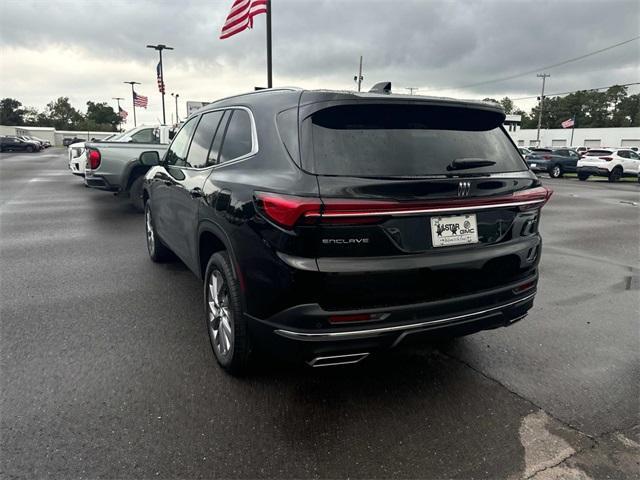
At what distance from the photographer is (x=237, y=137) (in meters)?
3.22

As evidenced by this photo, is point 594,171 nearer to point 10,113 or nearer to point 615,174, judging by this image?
point 615,174

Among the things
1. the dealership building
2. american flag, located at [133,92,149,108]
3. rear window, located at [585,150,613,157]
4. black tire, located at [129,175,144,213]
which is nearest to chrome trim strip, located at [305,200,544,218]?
black tire, located at [129,175,144,213]

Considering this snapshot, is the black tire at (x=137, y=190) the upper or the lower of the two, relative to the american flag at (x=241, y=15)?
lower

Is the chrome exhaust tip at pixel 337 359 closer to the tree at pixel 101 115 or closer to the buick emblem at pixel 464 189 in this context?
the buick emblem at pixel 464 189

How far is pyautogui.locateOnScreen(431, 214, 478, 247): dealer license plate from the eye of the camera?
98.6 inches

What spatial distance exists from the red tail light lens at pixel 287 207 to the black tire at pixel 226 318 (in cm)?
64

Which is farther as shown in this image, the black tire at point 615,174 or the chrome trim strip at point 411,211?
the black tire at point 615,174

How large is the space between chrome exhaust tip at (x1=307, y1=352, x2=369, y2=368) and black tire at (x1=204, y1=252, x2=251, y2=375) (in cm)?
55

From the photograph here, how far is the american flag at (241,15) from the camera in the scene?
41.9 ft

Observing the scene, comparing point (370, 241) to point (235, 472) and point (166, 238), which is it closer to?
point (235, 472)

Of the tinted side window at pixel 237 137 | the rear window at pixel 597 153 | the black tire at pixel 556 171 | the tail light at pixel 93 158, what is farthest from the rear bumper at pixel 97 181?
the black tire at pixel 556 171

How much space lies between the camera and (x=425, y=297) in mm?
2523

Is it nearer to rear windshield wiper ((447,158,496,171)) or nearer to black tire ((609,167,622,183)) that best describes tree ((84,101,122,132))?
black tire ((609,167,622,183))

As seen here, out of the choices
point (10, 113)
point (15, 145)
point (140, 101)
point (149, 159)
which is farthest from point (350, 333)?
point (10, 113)
